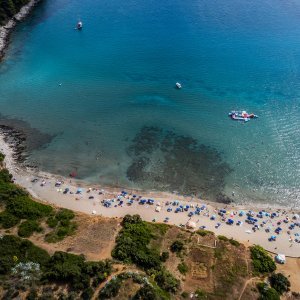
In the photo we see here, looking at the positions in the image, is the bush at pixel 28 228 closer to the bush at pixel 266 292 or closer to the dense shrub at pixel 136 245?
Answer: the dense shrub at pixel 136 245

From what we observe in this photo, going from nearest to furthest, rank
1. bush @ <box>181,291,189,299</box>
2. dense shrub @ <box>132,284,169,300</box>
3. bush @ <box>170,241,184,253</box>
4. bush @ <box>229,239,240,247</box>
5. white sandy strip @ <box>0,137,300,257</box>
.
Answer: dense shrub @ <box>132,284,169,300</box>, bush @ <box>181,291,189,299</box>, bush @ <box>170,241,184,253</box>, bush @ <box>229,239,240,247</box>, white sandy strip @ <box>0,137,300,257</box>

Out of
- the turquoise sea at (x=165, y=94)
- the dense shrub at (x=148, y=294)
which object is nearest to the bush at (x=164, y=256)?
the dense shrub at (x=148, y=294)

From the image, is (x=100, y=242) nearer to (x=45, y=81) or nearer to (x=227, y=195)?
(x=227, y=195)

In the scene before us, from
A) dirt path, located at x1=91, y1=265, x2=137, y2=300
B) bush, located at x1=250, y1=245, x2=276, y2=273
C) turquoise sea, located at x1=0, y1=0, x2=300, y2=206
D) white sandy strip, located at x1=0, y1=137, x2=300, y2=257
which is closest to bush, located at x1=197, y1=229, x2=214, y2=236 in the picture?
white sandy strip, located at x1=0, y1=137, x2=300, y2=257

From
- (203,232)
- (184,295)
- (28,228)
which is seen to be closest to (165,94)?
(203,232)

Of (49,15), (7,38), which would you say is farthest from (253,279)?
(49,15)

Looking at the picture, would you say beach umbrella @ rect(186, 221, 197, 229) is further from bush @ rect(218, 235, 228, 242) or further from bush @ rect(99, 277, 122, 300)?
bush @ rect(99, 277, 122, 300)
